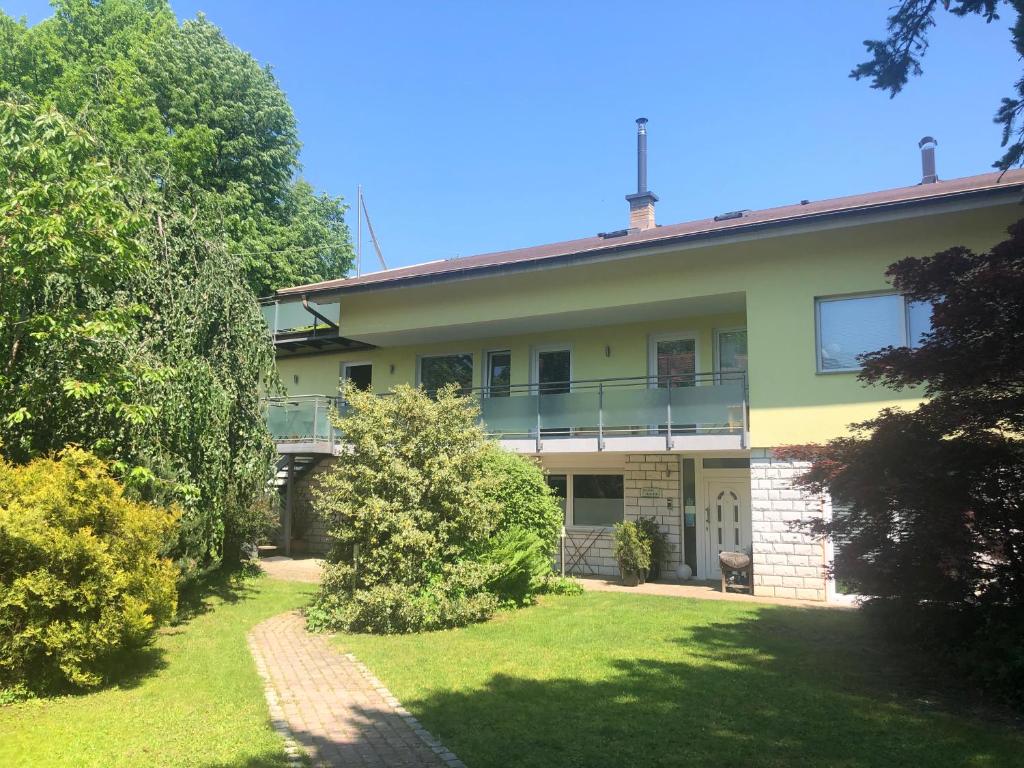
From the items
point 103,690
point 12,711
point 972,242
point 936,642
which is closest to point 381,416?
point 103,690

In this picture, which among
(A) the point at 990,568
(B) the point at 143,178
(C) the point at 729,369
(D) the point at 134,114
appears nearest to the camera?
(A) the point at 990,568

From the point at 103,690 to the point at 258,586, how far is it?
7.18m

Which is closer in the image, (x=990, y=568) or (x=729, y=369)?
(x=990, y=568)

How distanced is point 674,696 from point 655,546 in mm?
8920

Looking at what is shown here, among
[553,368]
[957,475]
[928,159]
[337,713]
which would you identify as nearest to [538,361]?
[553,368]

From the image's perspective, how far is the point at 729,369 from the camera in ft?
51.2

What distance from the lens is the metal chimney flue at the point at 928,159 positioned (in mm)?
18406

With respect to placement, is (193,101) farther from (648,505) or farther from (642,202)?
(648,505)

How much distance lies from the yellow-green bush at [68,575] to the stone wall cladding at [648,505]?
35.6 feet

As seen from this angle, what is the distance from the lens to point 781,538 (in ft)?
43.1

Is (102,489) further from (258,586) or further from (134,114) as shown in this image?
(134,114)

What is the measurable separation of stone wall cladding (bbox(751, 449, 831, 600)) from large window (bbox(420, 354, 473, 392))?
Result: 27.4ft

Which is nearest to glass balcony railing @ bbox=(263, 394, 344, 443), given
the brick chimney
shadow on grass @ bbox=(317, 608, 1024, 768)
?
the brick chimney

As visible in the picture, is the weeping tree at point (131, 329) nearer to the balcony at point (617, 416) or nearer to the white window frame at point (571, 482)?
the balcony at point (617, 416)
